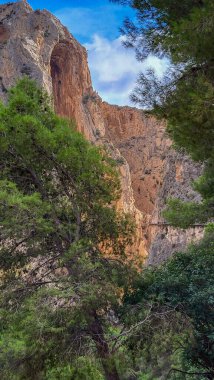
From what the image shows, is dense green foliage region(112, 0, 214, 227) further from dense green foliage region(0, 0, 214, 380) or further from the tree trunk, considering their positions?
the tree trunk

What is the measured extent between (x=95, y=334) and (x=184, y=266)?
11.1 ft

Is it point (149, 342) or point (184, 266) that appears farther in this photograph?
point (184, 266)

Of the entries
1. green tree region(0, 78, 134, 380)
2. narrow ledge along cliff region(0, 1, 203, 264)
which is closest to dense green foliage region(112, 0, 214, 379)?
green tree region(0, 78, 134, 380)

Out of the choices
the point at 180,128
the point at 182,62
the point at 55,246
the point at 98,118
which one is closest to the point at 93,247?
the point at 55,246

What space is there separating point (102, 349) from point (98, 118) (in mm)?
40648

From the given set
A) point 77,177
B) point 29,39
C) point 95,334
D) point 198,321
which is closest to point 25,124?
point 77,177

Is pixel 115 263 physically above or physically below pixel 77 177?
below

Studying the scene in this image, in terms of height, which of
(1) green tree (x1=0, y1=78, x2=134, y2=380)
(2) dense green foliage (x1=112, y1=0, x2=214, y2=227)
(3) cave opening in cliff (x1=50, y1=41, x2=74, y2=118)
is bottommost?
(1) green tree (x1=0, y1=78, x2=134, y2=380)

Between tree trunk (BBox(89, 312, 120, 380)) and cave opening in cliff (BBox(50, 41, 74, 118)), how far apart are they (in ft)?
125

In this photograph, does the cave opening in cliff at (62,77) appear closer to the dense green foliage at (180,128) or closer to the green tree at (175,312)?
the dense green foliage at (180,128)

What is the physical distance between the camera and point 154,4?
586cm

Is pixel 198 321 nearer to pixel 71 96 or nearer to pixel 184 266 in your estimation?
pixel 184 266

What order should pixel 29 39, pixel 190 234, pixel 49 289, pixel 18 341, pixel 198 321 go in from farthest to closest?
pixel 29 39, pixel 190 234, pixel 198 321, pixel 18 341, pixel 49 289

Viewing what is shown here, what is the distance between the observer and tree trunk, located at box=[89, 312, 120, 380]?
658 cm
